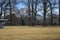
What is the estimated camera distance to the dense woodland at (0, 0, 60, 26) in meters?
8.02

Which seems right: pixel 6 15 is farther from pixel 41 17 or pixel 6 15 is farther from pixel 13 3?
pixel 41 17

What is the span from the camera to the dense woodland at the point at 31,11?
8.02 metres

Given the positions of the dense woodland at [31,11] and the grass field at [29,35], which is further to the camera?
the dense woodland at [31,11]

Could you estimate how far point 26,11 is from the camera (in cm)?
805

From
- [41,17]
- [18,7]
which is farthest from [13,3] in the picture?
[41,17]

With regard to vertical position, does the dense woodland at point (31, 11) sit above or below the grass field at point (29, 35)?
above

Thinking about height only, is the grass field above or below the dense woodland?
below

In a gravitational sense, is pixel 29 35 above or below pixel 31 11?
below

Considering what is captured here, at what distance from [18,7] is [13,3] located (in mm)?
316

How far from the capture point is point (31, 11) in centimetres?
802

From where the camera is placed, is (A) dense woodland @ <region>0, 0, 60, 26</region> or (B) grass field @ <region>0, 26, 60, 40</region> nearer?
(B) grass field @ <region>0, 26, 60, 40</region>

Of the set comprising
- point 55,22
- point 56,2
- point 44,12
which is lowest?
point 55,22

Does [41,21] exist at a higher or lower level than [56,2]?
lower

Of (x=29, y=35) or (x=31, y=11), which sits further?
(x=31, y=11)
